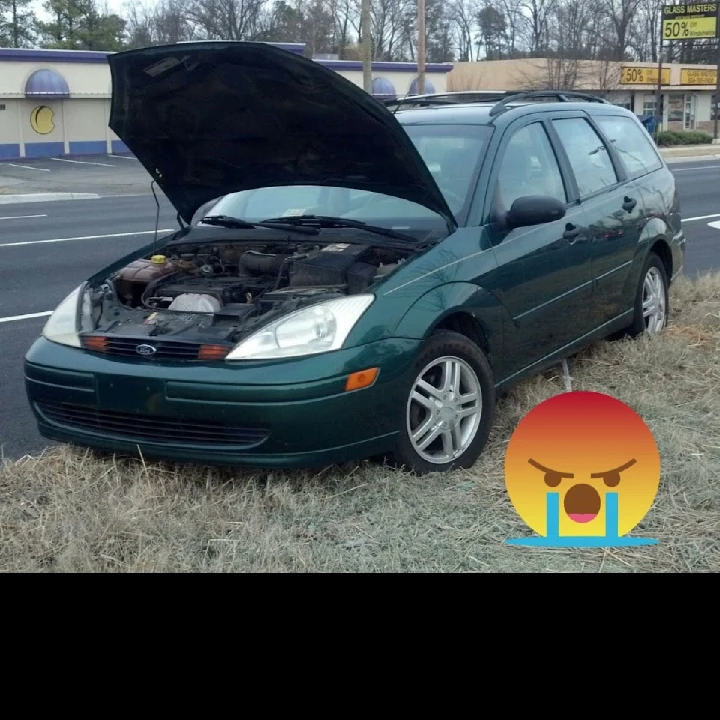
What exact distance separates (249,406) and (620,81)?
52153 mm

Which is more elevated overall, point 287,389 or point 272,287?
point 272,287

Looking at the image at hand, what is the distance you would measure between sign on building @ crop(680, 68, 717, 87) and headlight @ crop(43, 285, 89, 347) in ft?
197

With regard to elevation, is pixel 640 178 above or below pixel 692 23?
below

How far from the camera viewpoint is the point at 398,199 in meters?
5.05

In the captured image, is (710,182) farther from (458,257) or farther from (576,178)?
(458,257)

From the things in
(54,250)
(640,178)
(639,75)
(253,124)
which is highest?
(639,75)

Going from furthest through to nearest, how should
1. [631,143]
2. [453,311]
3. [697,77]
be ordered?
[697,77], [631,143], [453,311]

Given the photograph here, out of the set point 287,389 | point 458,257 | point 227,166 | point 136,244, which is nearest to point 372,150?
point 458,257

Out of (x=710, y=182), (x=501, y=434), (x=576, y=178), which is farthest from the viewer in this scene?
(x=710, y=182)

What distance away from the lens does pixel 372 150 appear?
4688mm

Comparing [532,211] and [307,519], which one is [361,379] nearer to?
[307,519]

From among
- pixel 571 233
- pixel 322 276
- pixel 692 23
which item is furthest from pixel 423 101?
pixel 692 23

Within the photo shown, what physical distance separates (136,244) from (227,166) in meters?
8.27

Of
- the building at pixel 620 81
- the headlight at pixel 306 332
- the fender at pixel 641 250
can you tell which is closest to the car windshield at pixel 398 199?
the headlight at pixel 306 332
